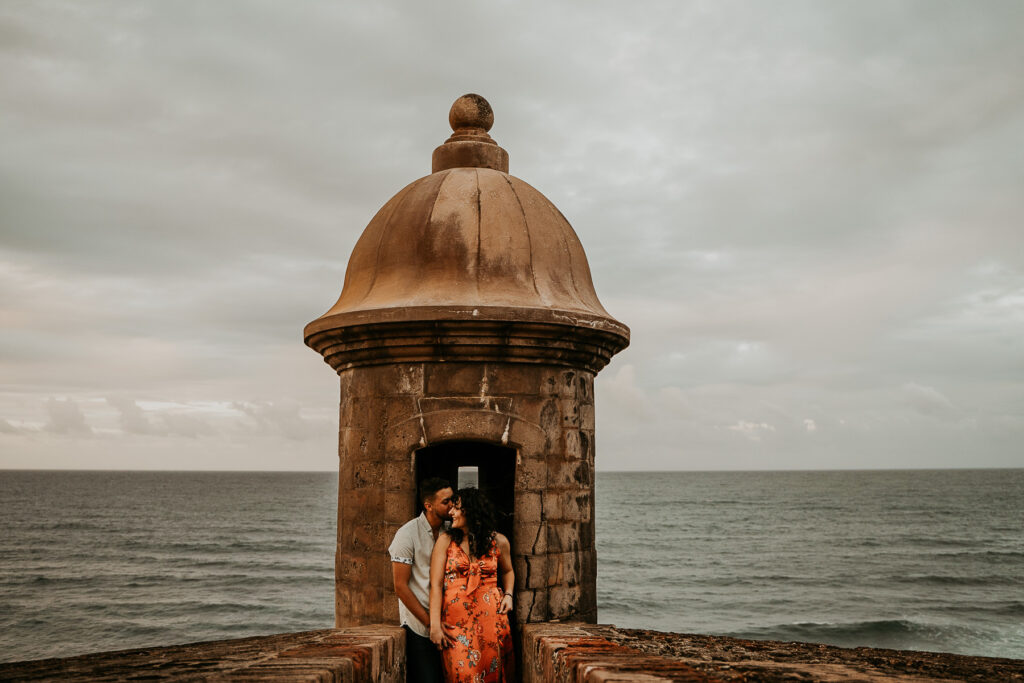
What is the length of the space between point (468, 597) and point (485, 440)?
3.16ft

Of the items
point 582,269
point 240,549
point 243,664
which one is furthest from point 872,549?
point 243,664

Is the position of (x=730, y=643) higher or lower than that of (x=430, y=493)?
lower

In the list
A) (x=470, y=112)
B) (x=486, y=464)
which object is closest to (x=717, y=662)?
(x=470, y=112)

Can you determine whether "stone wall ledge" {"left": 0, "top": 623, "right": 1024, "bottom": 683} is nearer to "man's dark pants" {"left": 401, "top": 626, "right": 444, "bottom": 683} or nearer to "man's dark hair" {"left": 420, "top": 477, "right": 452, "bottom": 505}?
"man's dark pants" {"left": 401, "top": 626, "right": 444, "bottom": 683}

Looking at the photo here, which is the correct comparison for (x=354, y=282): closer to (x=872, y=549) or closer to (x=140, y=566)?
(x=140, y=566)

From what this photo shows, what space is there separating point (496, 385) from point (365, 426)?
2.86 ft

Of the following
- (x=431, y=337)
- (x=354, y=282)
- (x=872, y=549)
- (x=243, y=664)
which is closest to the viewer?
(x=243, y=664)

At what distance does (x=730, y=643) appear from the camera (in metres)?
3.62

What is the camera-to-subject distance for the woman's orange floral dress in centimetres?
407

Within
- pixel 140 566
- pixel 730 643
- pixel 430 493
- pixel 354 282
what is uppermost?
pixel 354 282

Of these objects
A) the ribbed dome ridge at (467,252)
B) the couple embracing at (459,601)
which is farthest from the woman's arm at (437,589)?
the ribbed dome ridge at (467,252)

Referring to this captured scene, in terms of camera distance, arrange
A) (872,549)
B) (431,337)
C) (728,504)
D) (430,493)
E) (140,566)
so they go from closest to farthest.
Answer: (430,493), (431,337), (140,566), (872,549), (728,504)

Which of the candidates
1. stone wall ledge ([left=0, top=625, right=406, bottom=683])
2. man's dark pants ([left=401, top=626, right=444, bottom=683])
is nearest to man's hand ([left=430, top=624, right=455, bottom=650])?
man's dark pants ([left=401, top=626, right=444, bottom=683])

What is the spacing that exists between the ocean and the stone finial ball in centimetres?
1820
